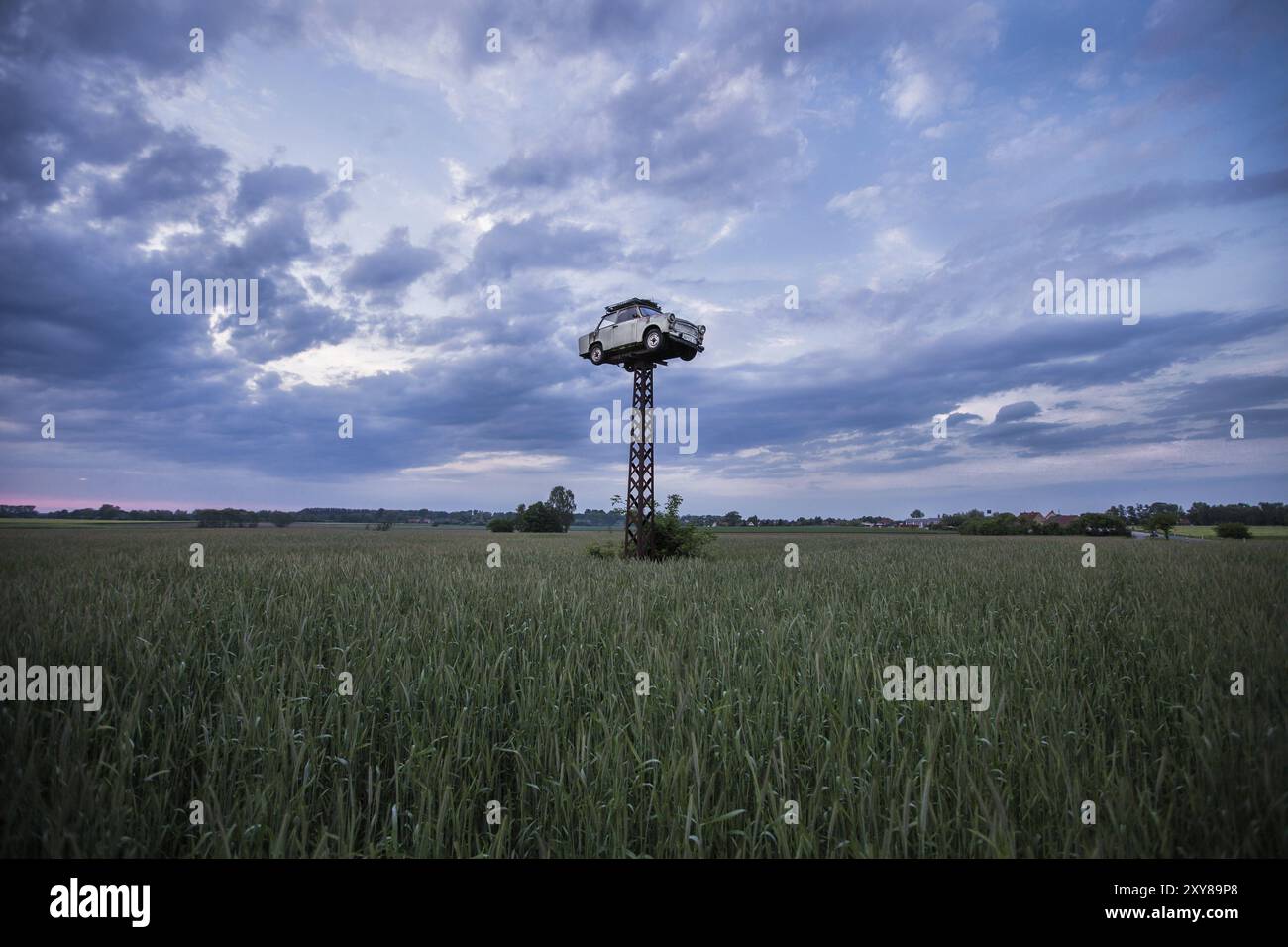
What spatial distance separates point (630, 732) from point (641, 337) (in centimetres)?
1211

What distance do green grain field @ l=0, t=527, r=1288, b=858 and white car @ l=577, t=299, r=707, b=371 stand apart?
30.2 ft

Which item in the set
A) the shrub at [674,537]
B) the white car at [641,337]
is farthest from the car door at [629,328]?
the shrub at [674,537]

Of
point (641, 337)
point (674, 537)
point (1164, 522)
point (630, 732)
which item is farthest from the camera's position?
point (1164, 522)

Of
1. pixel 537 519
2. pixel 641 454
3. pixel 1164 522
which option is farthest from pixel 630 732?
pixel 537 519

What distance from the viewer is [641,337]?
14.1 meters

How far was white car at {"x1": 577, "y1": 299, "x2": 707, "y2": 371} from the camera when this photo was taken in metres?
13.8

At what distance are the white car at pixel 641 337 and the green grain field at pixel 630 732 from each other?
9195 mm

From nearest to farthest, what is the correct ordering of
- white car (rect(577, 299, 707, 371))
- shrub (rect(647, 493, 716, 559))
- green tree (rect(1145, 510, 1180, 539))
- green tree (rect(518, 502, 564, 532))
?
white car (rect(577, 299, 707, 371)) < shrub (rect(647, 493, 716, 559)) < green tree (rect(1145, 510, 1180, 539)) < green tree (rect(518, 502, 564, 532))

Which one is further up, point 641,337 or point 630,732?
point 641,337

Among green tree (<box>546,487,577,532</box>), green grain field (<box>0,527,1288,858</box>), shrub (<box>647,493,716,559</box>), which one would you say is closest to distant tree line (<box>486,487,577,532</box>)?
→ green tree (<box>546,487,577,532</box>)

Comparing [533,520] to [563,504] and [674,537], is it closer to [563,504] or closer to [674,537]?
[563,504]

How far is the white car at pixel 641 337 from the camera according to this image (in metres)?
13.8

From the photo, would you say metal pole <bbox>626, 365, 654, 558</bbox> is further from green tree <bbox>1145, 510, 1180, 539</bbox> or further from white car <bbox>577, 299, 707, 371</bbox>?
green tree <bbox>1145, 510, 1180, 539</bbox>

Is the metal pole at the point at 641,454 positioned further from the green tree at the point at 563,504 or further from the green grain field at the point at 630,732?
the green tree at the point at 563,504
